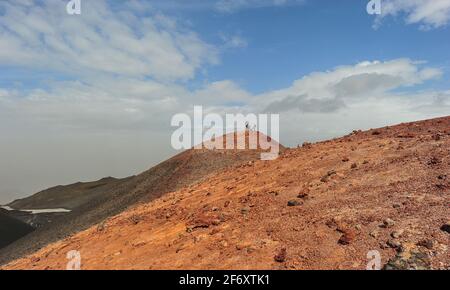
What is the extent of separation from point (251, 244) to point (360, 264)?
272 cm

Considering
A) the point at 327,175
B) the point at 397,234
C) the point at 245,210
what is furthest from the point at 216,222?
the point at 397,234

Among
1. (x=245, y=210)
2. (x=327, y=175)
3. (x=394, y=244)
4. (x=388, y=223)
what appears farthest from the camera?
(x=327, y=175)

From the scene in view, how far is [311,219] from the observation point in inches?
419

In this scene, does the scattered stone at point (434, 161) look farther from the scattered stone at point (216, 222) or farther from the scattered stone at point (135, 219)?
the scattered stone at point (135, 219)

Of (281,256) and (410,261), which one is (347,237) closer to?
(410,261)

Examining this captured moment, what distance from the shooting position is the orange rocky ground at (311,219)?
8922 millimetres

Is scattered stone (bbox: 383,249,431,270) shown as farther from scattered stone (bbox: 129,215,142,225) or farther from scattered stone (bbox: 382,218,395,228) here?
scattered stone (bbox: 129,215,142,225)

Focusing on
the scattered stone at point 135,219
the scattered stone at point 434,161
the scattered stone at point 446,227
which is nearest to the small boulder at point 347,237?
the scattered stone at point 446,227

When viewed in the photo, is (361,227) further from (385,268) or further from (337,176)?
(337,176)

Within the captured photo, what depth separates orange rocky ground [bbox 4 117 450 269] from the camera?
8922 mm

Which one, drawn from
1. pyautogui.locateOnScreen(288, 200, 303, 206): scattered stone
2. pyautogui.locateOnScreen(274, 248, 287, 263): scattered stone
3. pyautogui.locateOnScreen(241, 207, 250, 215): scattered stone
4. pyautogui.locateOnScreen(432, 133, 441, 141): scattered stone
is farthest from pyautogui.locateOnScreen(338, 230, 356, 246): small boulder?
pyautogui.locateOnScreen(432, 133, 441, 141): scattered stone

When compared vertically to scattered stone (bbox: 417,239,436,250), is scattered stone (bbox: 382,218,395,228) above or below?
Answer: above
